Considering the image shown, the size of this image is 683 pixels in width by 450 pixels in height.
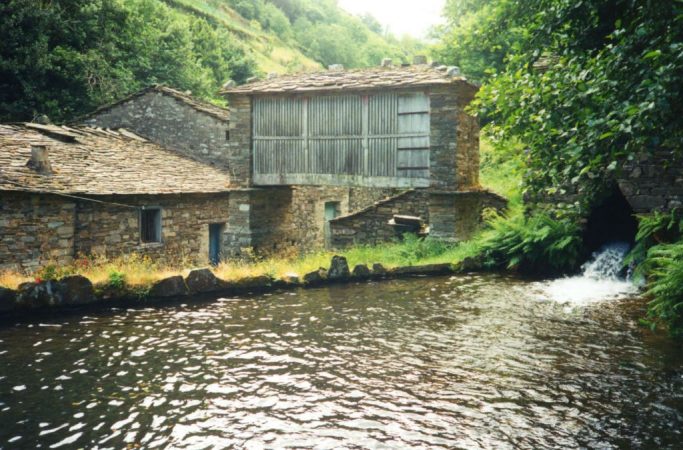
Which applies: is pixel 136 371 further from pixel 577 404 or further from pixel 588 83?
pixel 588 83

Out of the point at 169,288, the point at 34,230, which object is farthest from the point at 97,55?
the point at 169,288

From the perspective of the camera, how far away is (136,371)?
7191 mm

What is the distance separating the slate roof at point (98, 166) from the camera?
46.8 ft

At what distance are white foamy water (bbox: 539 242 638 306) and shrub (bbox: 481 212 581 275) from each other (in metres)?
0.49

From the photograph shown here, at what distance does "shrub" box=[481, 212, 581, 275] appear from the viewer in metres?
13.4

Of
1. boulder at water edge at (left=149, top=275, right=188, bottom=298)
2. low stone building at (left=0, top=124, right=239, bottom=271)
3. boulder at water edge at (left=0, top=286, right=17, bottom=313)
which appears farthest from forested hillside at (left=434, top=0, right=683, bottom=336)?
low stone building at (left=0, top=124, right=239, bottom=271)

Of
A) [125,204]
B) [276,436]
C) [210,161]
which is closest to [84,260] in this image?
[125,204]

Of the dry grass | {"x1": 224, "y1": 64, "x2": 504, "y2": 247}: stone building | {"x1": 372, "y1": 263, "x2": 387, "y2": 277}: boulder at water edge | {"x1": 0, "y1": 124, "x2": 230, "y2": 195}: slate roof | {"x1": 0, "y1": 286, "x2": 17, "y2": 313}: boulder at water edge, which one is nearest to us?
{"x1": 0, "y1": 286, "x2": 17, "y2": 313}: boulder at water edge

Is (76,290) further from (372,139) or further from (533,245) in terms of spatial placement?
(533,245)

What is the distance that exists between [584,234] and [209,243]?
1097 centimetres

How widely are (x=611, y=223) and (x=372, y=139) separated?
21.3ft

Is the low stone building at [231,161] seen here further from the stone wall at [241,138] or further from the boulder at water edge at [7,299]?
the boulder at water edge at [7,299]

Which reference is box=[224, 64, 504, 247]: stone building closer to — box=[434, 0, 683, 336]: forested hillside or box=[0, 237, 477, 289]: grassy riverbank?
box=[0, 237, 477, 289]: grassy riverbank

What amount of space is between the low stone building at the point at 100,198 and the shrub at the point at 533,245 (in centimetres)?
779
